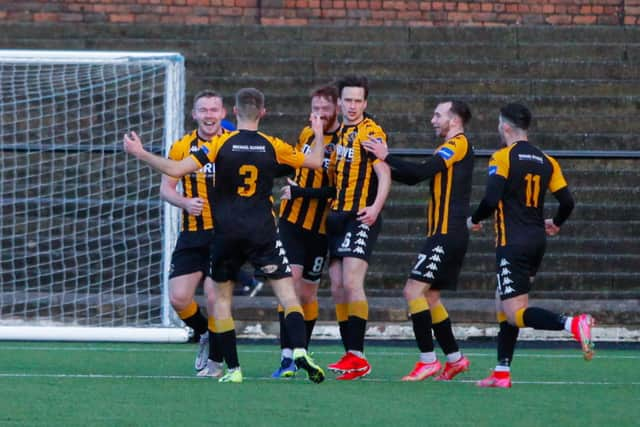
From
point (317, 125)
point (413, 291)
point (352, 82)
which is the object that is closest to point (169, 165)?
Answer: point (317, 125)

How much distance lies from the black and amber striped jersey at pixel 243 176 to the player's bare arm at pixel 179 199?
333 mm

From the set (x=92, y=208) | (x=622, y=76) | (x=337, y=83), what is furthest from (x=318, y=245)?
(x=622, y=76)

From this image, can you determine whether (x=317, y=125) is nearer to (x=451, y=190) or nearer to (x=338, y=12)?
(x=451, y=190)

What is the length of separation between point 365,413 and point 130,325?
6139 mm

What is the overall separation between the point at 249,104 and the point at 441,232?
57.7 inches

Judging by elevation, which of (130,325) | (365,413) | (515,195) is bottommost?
(130,325)

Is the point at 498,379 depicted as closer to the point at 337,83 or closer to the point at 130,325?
the point at 337,83

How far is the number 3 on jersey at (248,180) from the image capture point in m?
8.41

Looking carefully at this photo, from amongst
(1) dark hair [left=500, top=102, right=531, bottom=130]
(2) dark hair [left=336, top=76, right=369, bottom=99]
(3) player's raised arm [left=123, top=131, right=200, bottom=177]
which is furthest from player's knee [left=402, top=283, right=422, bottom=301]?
(3) player's raised arm [left=123, top=131, right=200, bottom=177]

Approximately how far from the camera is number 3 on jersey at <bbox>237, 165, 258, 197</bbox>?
27.6ft

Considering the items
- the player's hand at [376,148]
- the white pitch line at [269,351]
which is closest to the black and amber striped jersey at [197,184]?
the player's hand at [376,148]

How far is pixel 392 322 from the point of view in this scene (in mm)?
12406

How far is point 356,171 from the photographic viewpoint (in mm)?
9047

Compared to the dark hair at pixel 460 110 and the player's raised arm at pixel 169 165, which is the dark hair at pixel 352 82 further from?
the player's raised arm at pixel 169 165
